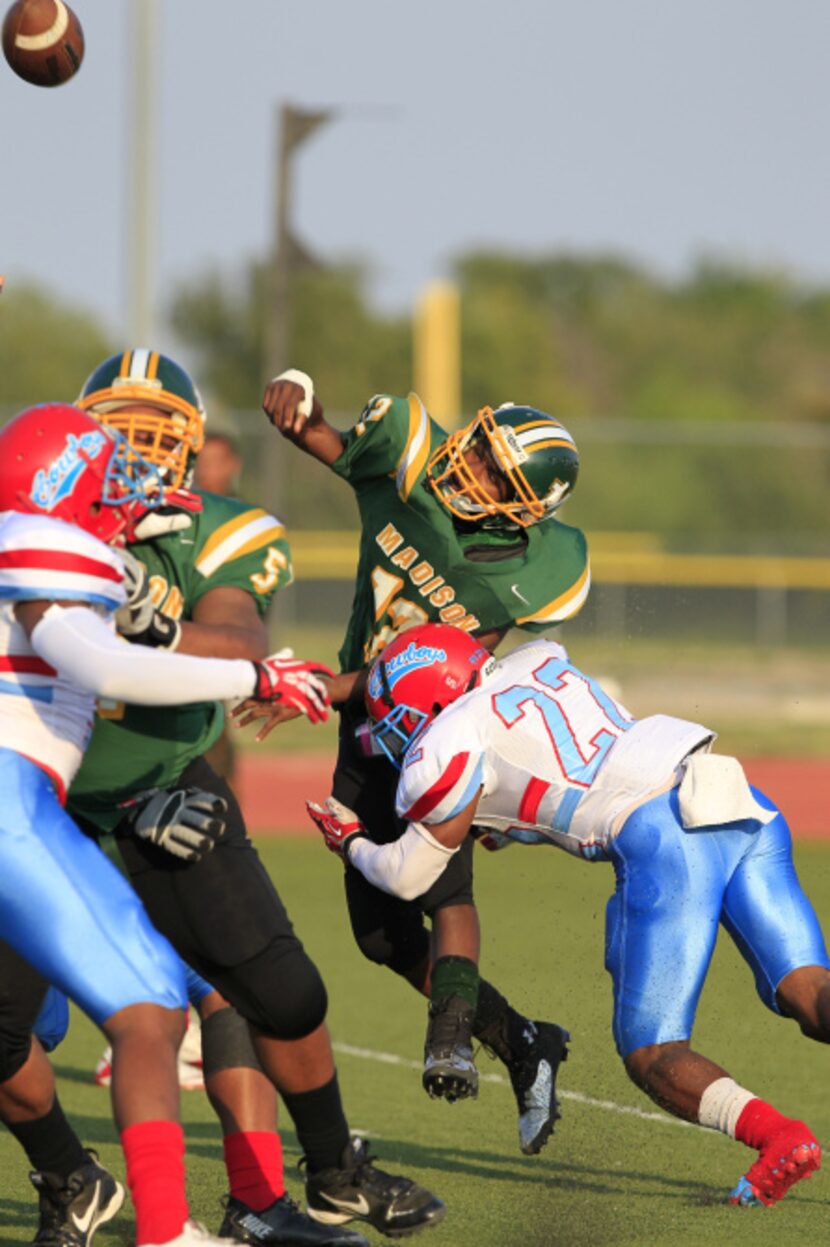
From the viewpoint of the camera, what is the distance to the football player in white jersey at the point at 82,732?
143 inches

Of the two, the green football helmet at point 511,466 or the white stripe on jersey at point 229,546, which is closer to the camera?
the white stripe on jersey at point 229,546

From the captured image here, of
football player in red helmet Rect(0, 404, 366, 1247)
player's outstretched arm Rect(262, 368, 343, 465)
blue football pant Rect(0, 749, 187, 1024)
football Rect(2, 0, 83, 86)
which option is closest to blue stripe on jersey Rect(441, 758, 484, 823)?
football player in red helmet Rect(0, 404, 366, 1247)

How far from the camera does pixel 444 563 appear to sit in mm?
5191

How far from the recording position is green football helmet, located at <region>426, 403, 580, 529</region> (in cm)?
506

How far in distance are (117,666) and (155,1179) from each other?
2.93 ft

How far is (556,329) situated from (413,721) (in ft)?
155

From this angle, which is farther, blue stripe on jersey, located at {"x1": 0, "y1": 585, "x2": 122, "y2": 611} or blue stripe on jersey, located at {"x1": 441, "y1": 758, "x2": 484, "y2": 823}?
blue stripe on jersey, located at {"x1": 441, "y1": 758, "x2": 484, "y2": 823}

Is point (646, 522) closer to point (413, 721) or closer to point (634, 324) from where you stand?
point (413, 721)

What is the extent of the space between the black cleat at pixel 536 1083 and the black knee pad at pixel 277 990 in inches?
42.2

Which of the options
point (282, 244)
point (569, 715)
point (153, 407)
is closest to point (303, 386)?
point (153, 407)

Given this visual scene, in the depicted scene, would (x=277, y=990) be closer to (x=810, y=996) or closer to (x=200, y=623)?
(x=200, y=623)

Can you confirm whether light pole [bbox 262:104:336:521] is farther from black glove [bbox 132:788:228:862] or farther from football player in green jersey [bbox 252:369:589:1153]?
black glove [bbox 132:788:228:862]

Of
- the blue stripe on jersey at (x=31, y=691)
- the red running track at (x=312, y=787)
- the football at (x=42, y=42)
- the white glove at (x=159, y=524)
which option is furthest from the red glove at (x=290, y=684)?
the red running track at (x=312, y=787)

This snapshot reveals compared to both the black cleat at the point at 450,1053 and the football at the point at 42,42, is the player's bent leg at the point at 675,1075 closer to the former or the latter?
the black cleat at the point at 450,1053
